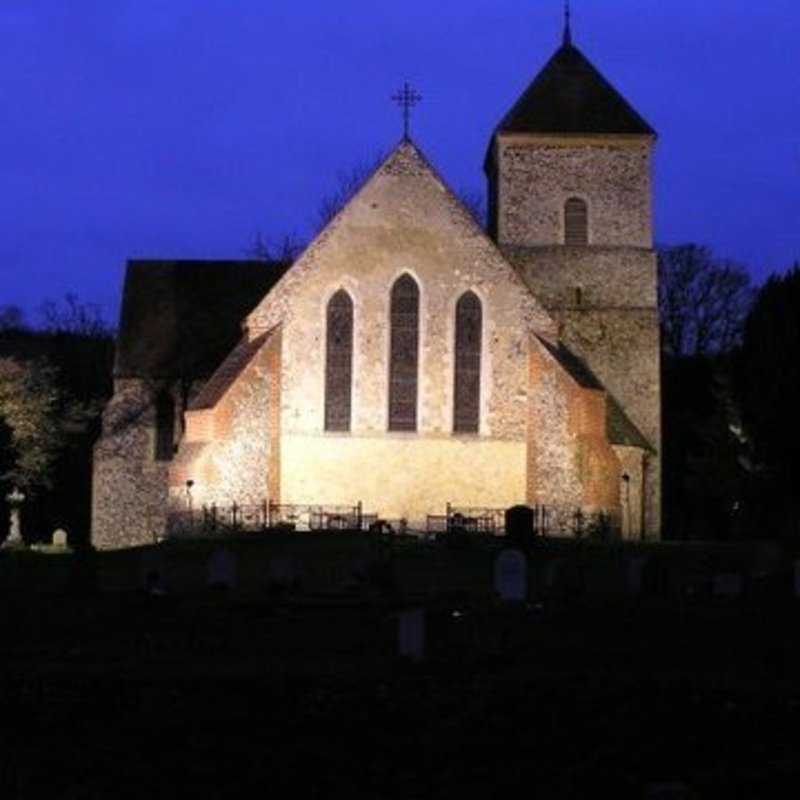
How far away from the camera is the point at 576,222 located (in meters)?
54.0

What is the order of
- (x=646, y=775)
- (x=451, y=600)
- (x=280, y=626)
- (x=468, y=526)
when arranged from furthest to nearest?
(x=468, y=526) → (x=451, y=600) → (x=280, y=626) → (x=646, y=775)

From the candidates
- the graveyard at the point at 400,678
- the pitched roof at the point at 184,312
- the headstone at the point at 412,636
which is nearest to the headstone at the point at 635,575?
the graveyard at the point at 400,678

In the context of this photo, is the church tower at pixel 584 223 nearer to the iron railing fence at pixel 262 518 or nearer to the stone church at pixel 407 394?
the stone church at pixel 407 394

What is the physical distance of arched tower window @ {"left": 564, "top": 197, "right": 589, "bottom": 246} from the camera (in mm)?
53969

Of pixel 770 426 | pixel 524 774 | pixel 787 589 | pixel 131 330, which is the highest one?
pixel 131 330

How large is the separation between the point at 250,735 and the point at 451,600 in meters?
11.1

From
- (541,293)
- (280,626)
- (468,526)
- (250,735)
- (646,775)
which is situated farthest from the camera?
(541,293)

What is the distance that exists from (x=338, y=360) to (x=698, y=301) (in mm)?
29298

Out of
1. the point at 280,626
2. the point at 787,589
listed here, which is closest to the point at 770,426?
the point at 787,589

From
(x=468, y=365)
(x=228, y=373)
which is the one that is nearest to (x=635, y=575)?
(x=468, y=365)

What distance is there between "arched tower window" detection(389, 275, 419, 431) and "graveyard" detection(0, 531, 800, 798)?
11.5 metres

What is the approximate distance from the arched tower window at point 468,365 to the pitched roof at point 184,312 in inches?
363

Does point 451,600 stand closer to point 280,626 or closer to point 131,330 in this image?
point 280,626

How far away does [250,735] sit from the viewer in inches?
764
